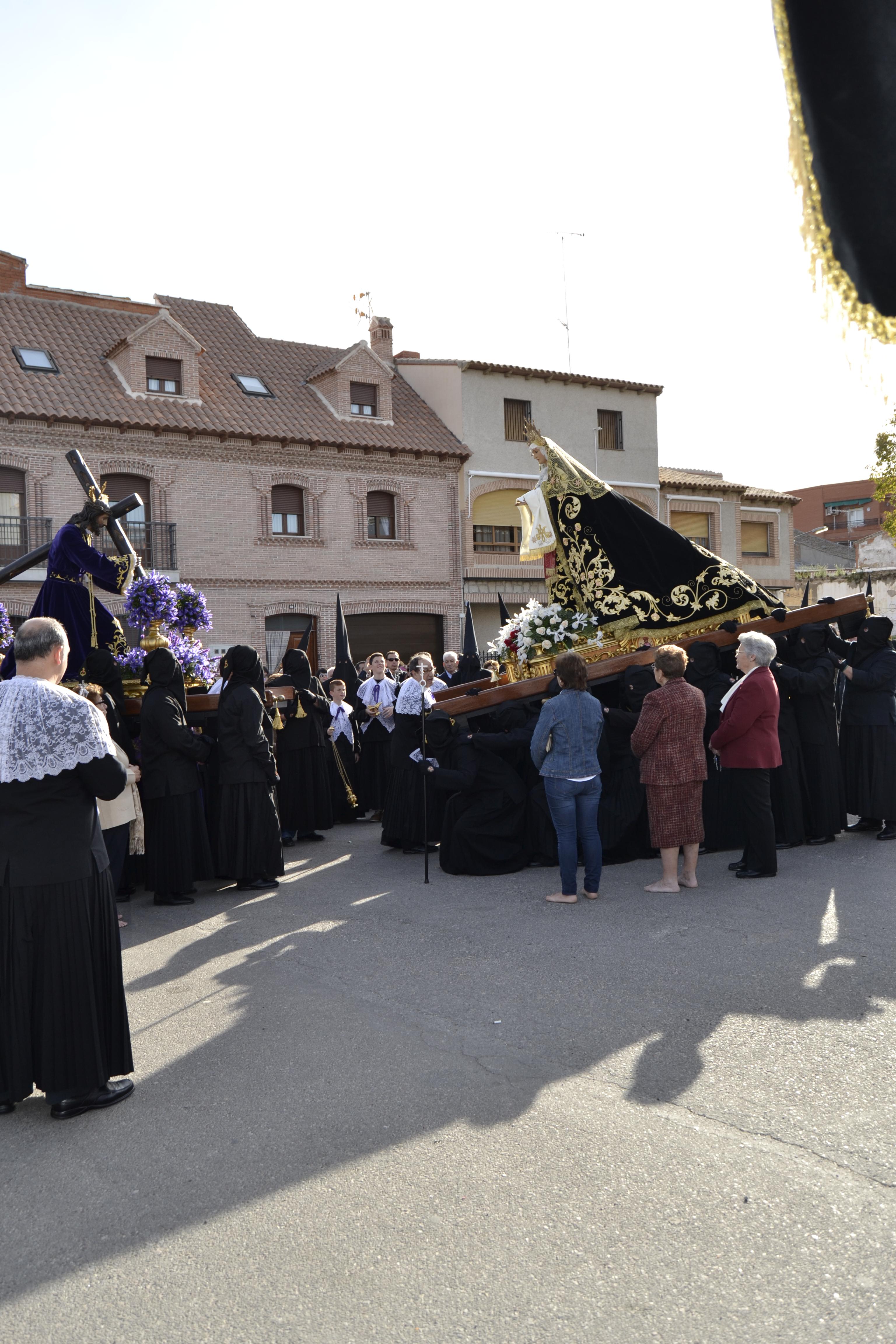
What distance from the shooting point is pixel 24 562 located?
9320 mm

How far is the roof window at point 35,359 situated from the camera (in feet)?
73.0

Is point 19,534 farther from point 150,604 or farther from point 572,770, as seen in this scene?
point 572,770

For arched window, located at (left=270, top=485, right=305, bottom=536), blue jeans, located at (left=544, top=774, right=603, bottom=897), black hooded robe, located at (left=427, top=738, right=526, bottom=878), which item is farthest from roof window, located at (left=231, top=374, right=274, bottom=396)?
blue jeans, located at (left=544, top=774, right=603, bottom=897)

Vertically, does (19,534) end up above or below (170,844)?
above

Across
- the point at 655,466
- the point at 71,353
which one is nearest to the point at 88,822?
the point at 71,353

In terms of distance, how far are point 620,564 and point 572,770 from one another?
12.3 feet

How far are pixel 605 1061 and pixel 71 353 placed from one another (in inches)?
901

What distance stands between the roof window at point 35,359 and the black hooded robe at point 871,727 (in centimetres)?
1910

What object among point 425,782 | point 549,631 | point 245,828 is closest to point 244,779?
point 245,828

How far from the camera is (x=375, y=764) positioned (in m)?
11.8

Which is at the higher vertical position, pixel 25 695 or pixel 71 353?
pixel 71 353

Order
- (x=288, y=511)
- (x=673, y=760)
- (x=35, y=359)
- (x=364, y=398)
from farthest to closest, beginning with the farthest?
1. (x=364, y=398)
2. (x=288, y=511)
3. (x=35, y=359)
4. (x=673, y=760)

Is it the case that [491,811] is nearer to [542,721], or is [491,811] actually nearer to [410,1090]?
[542,721]

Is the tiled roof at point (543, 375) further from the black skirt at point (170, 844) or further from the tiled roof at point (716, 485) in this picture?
the black skirt at point (170, 844)
